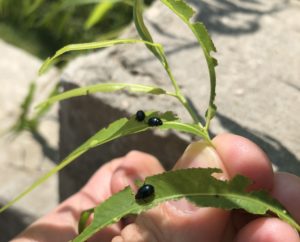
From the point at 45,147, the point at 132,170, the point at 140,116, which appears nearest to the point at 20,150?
the point at 45,147

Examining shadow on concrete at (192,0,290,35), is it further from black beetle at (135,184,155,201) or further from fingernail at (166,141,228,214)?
black beetle at (135,184,155,201)

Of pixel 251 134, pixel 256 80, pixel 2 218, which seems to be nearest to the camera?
pixel 251 134

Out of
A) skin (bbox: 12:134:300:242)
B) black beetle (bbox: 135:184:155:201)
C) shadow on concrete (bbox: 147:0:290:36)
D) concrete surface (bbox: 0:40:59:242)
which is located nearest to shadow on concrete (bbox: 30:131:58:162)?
concrete surface (bbox: 0:40:59:242)

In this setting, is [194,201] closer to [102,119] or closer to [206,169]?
[206,169]

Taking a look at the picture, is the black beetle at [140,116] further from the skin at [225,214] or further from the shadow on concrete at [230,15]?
the shadow on concrete at [230,15]

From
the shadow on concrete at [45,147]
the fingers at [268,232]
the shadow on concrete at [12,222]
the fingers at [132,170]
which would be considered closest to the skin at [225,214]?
the fingers at [268,232]

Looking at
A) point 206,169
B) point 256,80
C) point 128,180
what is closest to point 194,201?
point 206,169

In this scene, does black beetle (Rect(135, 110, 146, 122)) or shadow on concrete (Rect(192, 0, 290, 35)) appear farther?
shadow on concrete (Rect(192, 0, 290, 35))
